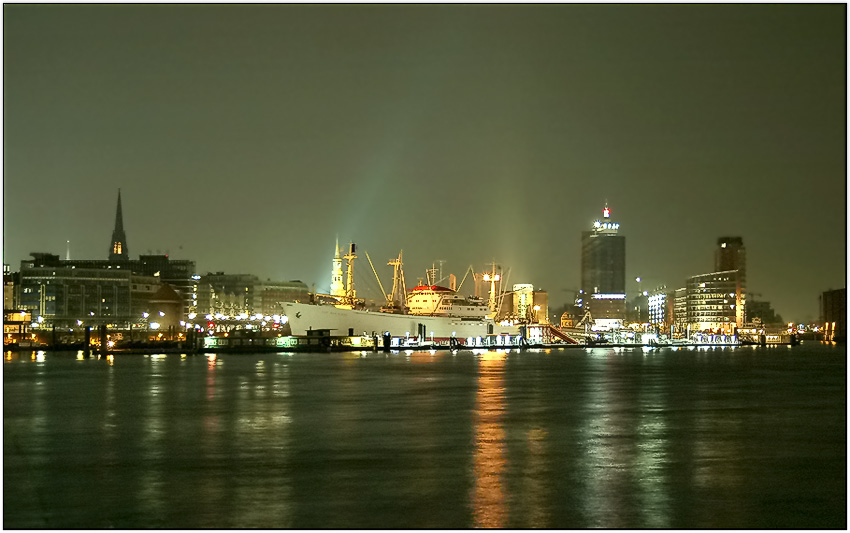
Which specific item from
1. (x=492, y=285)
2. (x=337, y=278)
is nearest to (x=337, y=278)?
(x=337, y=278)

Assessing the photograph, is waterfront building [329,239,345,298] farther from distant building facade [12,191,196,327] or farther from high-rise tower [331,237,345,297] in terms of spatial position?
distant building facade [12,191,196,327]

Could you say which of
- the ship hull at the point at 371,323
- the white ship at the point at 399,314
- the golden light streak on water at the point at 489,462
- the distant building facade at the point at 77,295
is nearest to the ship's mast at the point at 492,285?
the white ship at the point at 399,314

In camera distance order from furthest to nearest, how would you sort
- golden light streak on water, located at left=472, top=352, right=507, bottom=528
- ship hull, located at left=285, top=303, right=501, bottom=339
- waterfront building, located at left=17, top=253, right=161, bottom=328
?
1. waterfront building, located at left=17, top=253, right=161, bottom=328
2. ship hull, located at left=285, top=303, right=501, bottom=339
3. golden light streak on water, located at left=472, top=352, right=507, bottom=528

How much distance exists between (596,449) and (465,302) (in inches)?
4816

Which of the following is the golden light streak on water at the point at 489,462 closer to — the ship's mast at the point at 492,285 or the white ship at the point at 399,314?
the white ship at the point at 399,314

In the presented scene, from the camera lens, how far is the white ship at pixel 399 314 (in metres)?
132

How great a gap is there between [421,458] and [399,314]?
118 meters

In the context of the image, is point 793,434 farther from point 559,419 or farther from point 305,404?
point 305,404

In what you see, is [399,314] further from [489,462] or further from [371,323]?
[489,462]

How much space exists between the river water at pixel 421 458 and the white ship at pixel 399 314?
85.6 metres

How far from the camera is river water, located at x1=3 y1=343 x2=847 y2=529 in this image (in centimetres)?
1720

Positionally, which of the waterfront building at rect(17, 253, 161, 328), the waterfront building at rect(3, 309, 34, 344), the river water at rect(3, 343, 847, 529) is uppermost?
the waterfront building at rect(17, 253, 161, 328)

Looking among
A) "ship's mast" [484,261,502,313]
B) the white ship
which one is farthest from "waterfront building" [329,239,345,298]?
"ship's mast" [484,261,502,313]

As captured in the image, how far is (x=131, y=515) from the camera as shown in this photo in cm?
1694
